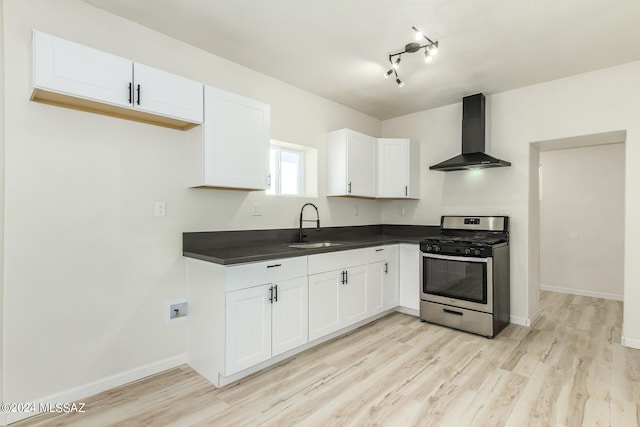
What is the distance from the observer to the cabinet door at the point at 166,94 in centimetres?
213

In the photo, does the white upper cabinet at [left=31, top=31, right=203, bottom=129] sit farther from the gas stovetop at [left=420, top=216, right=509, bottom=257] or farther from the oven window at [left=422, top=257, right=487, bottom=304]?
the oven window at [left=422, top=257, right=487, bottom=304]

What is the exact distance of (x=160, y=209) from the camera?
8.28 ft

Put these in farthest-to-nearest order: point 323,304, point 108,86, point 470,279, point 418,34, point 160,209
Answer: point 470,279 → point 323,304 → point 160,209 → point 418,34 → point 108,86

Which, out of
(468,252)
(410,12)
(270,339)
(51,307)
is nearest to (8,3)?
(51,307)

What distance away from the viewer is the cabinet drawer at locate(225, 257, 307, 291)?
2.27 metres

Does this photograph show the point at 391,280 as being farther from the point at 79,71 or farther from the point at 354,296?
the point at 79,71

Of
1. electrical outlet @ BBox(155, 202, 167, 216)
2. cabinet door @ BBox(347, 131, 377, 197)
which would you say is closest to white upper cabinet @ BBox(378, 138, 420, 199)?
cabinet door @ BBox(347, 131, 377, 197)

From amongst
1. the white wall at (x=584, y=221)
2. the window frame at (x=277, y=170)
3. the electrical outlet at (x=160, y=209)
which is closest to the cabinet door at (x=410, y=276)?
the window frame at (x=277, y=170)

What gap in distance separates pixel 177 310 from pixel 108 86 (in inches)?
66.0

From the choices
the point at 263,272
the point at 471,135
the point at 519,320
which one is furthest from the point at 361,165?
the point at 519,320

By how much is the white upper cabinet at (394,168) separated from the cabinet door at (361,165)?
4.1 inches

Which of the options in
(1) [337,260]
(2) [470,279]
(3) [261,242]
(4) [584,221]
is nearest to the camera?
(1) [337,260]

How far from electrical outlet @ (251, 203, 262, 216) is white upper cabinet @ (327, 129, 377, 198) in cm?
101

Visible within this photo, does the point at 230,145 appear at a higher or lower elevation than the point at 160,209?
higher
